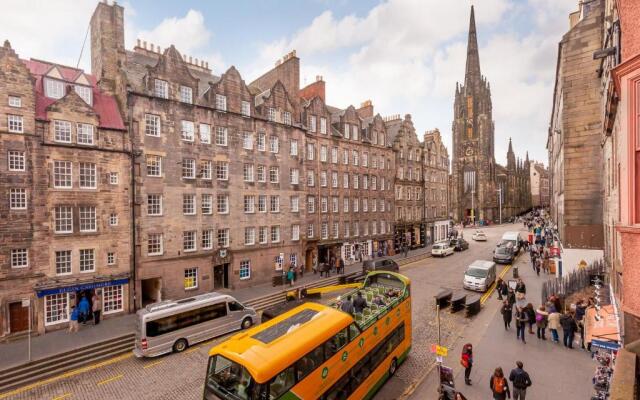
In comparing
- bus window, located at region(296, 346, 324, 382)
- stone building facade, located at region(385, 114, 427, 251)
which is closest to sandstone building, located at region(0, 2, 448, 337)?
stone building facade, located at region(385, 114, 427, 251)

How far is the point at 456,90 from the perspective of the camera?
94438 millimetres

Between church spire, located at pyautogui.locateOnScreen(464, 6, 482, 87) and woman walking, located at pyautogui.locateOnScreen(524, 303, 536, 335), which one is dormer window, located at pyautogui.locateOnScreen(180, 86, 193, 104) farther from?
Answer: church spire, located at pyautogui.locateOnScreen(464, 6, 482, 87)

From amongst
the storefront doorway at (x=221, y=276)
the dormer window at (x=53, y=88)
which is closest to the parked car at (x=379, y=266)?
the storefront doorway at (x=221, y=276)

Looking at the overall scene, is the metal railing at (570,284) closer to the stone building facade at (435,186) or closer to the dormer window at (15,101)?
the stone building facade at (435,186)

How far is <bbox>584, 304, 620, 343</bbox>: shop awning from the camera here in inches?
434

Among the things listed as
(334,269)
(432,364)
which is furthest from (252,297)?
(432,364)

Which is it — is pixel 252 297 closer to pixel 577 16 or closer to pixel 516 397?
pixel 516 397

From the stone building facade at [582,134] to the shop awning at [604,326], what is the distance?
10260 millimetres

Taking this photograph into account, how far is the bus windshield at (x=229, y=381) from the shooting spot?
313 inches

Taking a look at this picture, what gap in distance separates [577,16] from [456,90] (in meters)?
69.0

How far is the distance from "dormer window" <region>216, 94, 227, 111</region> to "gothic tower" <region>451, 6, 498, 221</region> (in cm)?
7734

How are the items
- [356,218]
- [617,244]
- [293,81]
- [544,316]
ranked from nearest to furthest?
[617,244] < [544,316] < [293,81] < [356,218]

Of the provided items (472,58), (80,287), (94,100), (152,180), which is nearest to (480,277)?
(152,180)

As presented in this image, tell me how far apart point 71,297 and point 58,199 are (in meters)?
6.18
